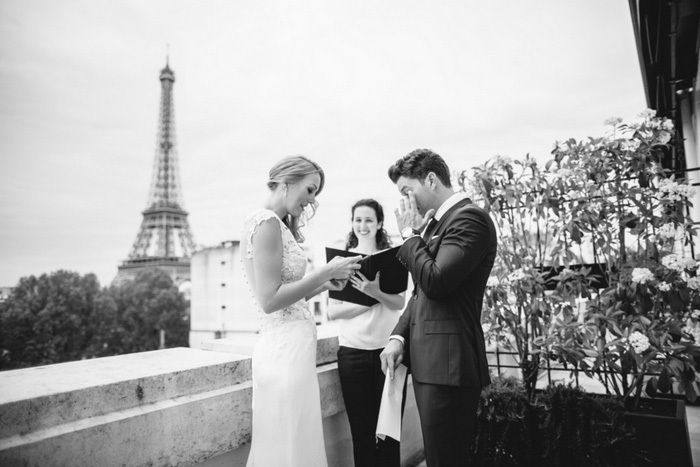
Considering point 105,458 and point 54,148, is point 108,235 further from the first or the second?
point 105,458

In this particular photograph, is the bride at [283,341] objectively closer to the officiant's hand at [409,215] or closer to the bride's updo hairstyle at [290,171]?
the bride's updo hairstyle at [290,171]

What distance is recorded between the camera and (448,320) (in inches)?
65.7

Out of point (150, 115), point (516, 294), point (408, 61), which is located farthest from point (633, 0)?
point (150, 115)

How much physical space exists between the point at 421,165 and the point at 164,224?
49.4 m

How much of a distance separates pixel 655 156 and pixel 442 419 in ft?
8.03

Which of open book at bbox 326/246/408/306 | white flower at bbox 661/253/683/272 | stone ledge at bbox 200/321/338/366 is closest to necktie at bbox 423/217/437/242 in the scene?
open book at bbox 326/246/408/306

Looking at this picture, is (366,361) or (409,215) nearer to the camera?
(409,215)

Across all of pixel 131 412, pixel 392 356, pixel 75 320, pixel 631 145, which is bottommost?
pixel 75 320

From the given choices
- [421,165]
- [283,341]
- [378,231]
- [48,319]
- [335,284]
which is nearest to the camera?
[283,341]

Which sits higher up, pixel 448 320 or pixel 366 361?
pixel 448 320

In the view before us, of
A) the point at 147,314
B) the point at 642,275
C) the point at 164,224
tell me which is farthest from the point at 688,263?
the point at 164,224

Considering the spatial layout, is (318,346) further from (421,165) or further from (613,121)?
(613,121)

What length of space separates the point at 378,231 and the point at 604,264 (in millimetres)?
1892

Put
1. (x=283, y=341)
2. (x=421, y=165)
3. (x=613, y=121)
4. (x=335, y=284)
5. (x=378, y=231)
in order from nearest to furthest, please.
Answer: (x=283, y=341) → (x=421, y=165) → (x=335, y=284) → (x=378, y=231) → (x=613, y=121)
